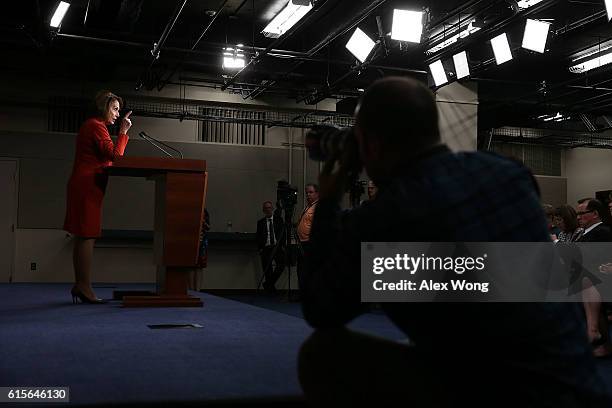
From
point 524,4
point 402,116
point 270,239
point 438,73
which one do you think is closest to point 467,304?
point 402,116

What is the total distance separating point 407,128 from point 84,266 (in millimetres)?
3602

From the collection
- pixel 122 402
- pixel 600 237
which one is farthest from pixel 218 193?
pixel 122 402

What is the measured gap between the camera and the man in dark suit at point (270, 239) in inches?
375

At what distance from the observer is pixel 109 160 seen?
442cm

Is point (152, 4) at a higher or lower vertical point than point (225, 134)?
higher

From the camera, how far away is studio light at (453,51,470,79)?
25.1 ft

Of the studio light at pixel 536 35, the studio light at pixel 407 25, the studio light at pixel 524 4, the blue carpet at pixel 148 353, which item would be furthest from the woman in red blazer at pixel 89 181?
the studio light at pixel 536 35

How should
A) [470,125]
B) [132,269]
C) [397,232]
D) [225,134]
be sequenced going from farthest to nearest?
[225,134] < [132,269] < [470,125] < [397,232]

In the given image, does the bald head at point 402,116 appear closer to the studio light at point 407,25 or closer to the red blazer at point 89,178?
the red blazer at point 89,178

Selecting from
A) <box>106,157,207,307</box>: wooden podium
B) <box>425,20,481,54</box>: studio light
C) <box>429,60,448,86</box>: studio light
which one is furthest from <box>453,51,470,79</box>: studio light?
<box>106,157,207,307</box>: wooden podium

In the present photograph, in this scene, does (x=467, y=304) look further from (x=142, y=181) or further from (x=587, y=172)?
(x=587, y=172)

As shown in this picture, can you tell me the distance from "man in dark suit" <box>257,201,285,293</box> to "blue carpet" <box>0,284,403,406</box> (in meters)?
5.17

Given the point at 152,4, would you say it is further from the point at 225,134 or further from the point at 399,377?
the point at 399,377

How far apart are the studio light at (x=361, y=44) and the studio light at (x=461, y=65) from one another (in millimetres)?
1099
